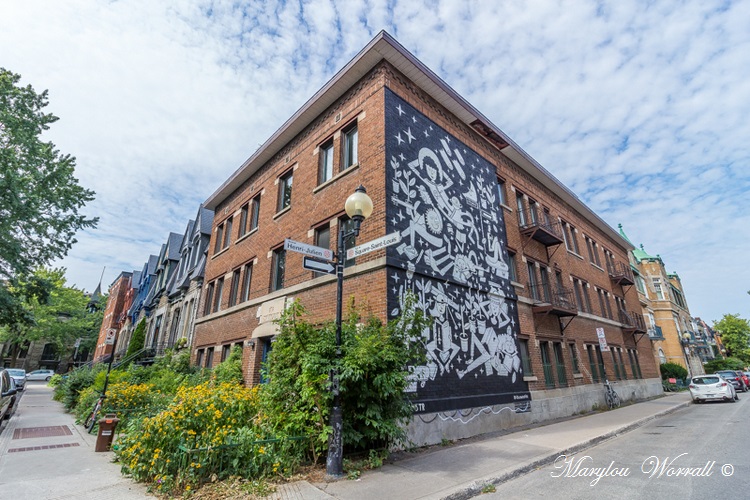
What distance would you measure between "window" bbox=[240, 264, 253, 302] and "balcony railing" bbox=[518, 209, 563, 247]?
470 inches

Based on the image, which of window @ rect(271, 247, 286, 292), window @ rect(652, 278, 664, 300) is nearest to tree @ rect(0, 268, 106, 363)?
window @ rect(271, 247, 286, 292)

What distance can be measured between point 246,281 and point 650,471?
554 inches

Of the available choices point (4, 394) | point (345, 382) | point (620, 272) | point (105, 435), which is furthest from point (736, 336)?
point (4, 394)

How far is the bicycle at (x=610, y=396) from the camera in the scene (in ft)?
56.0

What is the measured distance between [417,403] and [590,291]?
16653mm

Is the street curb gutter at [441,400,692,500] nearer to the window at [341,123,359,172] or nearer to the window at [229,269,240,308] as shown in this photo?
the window at [341,123,359,172]

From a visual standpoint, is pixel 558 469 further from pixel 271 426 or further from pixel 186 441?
pixel 186 441

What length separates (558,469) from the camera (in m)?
6.60

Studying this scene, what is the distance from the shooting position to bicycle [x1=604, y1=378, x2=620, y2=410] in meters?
Answer: 17.1

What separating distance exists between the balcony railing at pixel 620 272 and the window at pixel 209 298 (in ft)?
80.2

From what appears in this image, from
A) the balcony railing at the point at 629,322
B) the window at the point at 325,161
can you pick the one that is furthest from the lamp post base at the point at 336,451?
the balcony railing at the point at 629,322

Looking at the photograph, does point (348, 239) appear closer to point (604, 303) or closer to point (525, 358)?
point (525, 358)

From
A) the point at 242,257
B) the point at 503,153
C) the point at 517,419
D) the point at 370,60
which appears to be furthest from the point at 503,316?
the point at 242,257

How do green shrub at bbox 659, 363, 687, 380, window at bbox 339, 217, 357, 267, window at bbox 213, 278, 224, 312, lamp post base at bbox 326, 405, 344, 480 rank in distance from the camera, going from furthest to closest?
green shrub at bbox 659, 363, 687, 380 → window at bbox 213, 278, 224, 312 → window at bbox 339, 217, 357, 267 → lamp post base at bbox 326, 405, 344, 480
